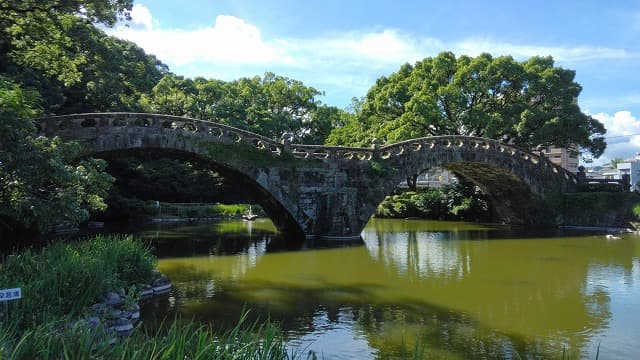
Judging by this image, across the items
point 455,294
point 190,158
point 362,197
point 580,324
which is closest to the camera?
point 580,324

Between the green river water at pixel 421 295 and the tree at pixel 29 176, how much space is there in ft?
7.94

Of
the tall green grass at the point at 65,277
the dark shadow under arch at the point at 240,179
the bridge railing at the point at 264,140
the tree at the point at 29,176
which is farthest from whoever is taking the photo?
the dark shadow under arch at the point at 240,179

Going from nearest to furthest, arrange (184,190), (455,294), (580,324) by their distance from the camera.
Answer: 1. (580,324)
2. (455,294)
3. (184,190)

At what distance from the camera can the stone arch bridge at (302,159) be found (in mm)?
16891

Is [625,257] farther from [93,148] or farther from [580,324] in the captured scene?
[93,148]

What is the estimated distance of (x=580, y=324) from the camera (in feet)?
28.4

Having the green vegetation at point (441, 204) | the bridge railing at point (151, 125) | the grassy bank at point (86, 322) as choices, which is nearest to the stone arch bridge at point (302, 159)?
the bridge railing at point (151, 125)

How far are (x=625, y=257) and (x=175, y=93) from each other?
26.3 metres

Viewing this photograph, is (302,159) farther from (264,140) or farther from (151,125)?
(151,125)

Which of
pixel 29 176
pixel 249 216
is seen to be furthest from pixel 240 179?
pixel 249 216

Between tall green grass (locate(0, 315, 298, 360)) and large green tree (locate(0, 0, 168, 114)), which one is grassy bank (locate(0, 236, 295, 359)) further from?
large green tree (locate(0, 0, 168, 114))

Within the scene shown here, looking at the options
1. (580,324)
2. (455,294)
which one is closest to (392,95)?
(455,294)

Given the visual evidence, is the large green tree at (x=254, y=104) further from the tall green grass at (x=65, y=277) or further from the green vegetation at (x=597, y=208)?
→ the tall green grass at (x=65, y=277)

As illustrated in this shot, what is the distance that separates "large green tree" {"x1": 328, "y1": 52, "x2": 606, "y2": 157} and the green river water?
9744 mm
